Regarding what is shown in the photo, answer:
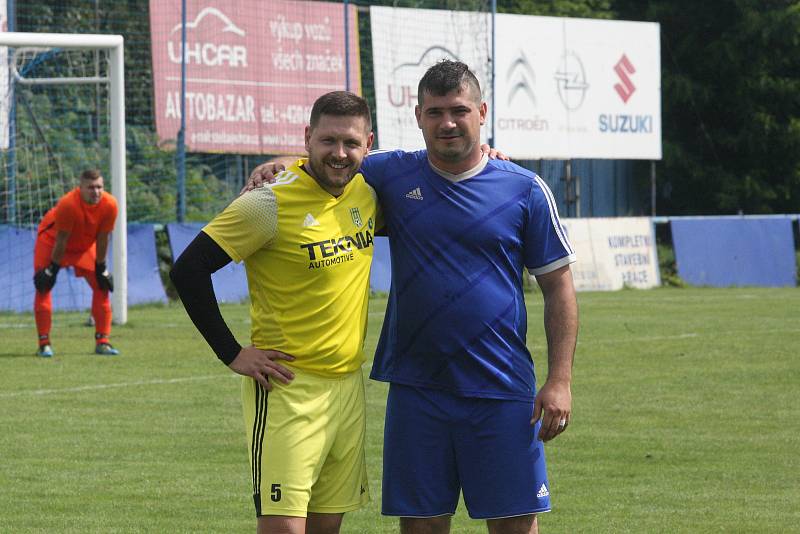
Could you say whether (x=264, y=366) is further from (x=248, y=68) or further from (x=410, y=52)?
(x=410, y=52)

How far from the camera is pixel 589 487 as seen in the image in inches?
337

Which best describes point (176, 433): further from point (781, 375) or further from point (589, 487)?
point (781, 375)

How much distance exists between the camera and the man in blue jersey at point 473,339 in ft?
18.1

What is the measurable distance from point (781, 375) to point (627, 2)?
3166 centimetres

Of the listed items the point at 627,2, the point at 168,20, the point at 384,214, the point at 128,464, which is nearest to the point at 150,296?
the point at 168,20

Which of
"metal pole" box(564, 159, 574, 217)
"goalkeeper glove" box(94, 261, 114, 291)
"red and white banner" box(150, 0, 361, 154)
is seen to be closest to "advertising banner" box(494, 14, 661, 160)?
"metal pole" box(564, 159, 574, 217)

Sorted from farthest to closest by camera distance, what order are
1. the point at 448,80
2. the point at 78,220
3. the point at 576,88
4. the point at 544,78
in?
the point at 576,88 < the point at 544,78 < the point at 78,220 < the point at 448,80

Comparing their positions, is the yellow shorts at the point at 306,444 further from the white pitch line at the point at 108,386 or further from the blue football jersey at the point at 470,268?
the white pitch line at the point at 108,386

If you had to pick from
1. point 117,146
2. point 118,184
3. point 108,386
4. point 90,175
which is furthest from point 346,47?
point 108,386

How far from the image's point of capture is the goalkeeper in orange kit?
15312 mm

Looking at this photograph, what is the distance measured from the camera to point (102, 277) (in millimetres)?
16031

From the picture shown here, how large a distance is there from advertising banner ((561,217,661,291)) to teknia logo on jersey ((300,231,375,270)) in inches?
843

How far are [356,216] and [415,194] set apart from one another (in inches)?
9.0

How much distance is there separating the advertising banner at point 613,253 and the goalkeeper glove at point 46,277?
501 inches
